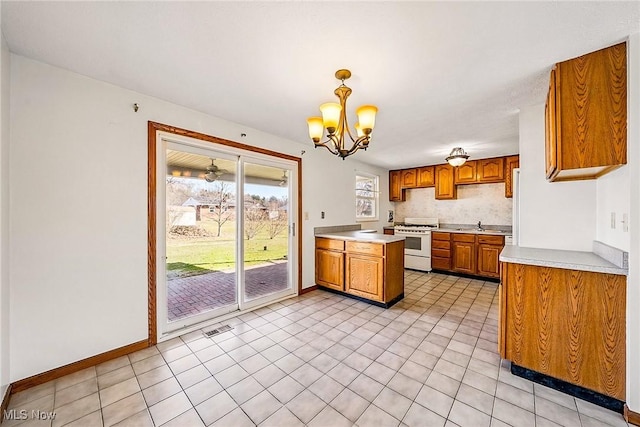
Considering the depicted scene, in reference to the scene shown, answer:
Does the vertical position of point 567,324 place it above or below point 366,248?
below

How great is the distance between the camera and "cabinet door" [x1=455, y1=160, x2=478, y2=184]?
4941mm

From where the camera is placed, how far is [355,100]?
7.82ft

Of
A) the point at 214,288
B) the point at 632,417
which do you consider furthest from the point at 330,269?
the point at 632,417

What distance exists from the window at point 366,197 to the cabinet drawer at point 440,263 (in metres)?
1.50

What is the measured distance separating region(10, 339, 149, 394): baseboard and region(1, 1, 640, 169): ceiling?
229cm

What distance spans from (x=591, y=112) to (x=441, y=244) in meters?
3.65

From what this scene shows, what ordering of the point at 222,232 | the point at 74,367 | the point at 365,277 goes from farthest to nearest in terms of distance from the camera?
the point at 365,277 < the point at 222,232 < the point at 74,367

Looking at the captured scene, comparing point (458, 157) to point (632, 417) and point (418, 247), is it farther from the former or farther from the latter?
point (632, 417)

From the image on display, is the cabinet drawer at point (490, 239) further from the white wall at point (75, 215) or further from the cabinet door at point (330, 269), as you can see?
the white wall at point (75, 215)

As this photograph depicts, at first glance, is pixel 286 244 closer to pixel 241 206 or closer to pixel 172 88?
pixel 241 206

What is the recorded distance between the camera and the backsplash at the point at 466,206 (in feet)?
16.5

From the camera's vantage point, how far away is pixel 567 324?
1722 mm

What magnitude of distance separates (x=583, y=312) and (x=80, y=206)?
377 centimetres

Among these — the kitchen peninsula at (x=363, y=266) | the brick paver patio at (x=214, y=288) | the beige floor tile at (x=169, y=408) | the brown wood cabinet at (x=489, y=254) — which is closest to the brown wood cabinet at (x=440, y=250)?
the brown wood cabinet at (x=489, y=254)
